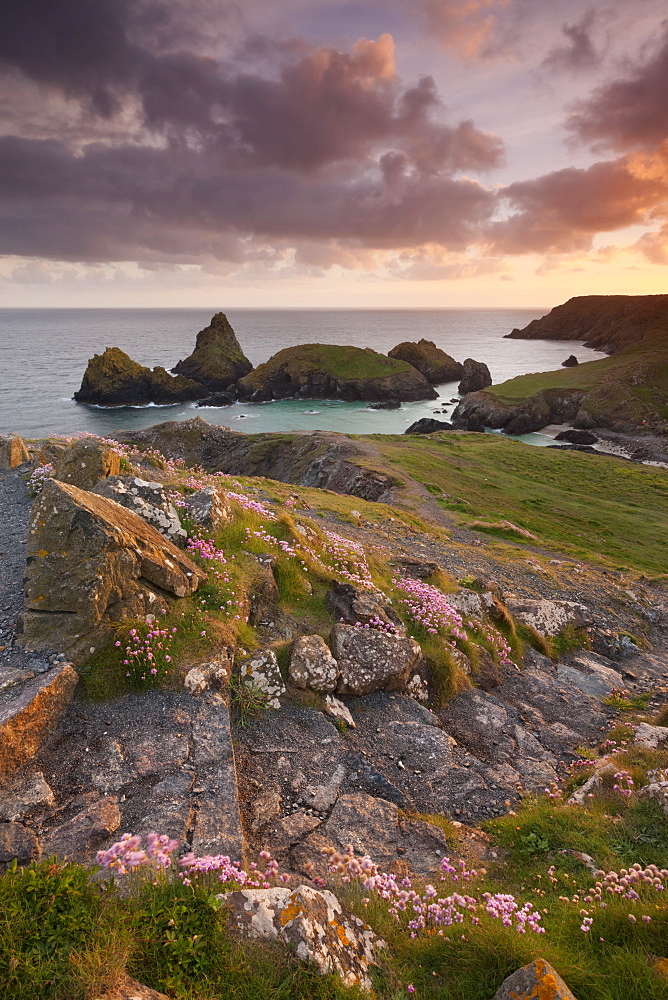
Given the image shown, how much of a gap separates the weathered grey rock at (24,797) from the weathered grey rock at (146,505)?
615 cm

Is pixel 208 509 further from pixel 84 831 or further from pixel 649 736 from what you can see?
pixel 649 736

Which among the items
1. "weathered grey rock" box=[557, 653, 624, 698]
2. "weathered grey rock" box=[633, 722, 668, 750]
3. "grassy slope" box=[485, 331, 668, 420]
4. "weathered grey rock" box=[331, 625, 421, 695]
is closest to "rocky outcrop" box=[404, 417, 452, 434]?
"grassy slope" box=[485, 331, 668, 420]

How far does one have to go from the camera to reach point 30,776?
682 cm

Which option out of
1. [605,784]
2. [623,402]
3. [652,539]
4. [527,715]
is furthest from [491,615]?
[623,402]

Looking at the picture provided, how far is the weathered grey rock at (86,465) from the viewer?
1380 centimetres

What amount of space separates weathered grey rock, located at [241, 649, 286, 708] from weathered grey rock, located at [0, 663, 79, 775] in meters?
3.36

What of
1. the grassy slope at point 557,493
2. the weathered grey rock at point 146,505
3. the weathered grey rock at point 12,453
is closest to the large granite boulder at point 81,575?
the weathered grey rock at point 146,505

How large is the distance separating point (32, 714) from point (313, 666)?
5339 millimetres

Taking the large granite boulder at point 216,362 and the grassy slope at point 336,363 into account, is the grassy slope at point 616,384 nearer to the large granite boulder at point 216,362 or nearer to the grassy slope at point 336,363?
the grassy slope at point 336,363

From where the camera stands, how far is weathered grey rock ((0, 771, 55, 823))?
628cm

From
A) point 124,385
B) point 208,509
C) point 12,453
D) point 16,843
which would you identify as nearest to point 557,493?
point 208,509

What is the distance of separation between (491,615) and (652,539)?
3265 cm

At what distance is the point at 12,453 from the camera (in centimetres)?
2005

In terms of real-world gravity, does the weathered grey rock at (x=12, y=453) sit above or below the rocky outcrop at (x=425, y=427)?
above
